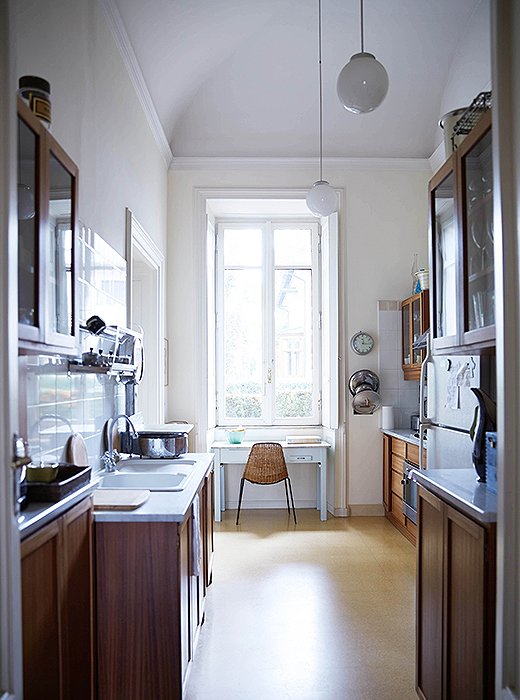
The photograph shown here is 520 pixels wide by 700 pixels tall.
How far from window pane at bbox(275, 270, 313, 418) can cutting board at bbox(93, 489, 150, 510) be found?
147 inches

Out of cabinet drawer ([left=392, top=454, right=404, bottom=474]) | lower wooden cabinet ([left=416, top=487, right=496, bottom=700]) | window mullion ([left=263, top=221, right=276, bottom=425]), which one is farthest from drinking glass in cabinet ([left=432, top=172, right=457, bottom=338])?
window mullion ([left=263, top=221, right=276, bottom=425])

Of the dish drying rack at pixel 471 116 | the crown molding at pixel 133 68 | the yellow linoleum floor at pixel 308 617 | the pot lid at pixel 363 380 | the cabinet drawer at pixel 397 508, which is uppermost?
the crown molding at pixel 133 68

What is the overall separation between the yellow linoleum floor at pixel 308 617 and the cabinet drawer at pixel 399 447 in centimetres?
65

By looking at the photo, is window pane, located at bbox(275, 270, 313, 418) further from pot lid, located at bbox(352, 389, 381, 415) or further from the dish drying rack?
the dish drying rack

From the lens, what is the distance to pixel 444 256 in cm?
242

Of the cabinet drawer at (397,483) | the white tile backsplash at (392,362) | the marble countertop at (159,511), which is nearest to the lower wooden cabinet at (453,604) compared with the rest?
the marble countertop at (159,511)

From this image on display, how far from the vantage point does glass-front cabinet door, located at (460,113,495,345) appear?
191cm

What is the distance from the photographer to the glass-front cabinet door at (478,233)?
75.0 inches

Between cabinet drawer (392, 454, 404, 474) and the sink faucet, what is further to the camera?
A: cabinet drawer (392, 454, 404, 474)

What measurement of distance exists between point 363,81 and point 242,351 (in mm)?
3485

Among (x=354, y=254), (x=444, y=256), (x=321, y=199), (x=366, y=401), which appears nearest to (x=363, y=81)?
(x=444, y=256)

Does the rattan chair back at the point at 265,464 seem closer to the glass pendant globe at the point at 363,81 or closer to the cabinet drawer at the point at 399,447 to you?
the cabinet drawer at the point at 399,447

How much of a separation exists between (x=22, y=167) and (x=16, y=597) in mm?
1042

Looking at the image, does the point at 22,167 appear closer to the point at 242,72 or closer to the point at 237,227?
the point at 242,72
